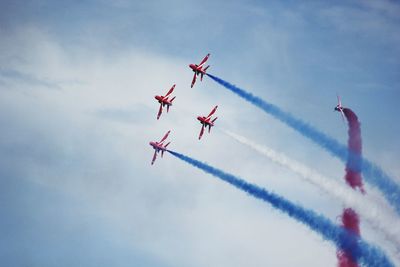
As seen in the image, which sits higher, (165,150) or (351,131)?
(351,131)

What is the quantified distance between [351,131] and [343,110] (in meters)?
8.19

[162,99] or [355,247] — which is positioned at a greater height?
[162,99]

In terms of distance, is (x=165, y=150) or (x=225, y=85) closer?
(x=225, y=85)

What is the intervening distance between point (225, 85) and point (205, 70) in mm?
11181

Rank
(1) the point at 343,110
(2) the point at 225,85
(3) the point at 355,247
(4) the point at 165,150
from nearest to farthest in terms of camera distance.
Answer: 1. (3) the point at 355,247
2. (2) the point at 225,85
3. (1) the point at 343,110
4. (4) the point at 165,150

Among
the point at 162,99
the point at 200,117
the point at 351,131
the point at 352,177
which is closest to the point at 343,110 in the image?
the point at 351,131

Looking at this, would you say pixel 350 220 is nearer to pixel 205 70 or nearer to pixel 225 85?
pixel 225 85

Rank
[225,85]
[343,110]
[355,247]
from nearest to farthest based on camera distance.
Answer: [355,247] → [225,85] → [343,110]

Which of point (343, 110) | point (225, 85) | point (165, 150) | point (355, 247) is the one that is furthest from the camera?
point (165, 150)

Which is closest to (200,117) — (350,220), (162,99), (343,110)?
(162,99)

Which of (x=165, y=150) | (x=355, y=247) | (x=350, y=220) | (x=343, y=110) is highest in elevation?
(x=343, y=110)

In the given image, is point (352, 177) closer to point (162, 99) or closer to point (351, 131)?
point (351, 131)

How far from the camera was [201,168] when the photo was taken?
105312 millimetres

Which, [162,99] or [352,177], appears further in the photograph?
[162,99]
